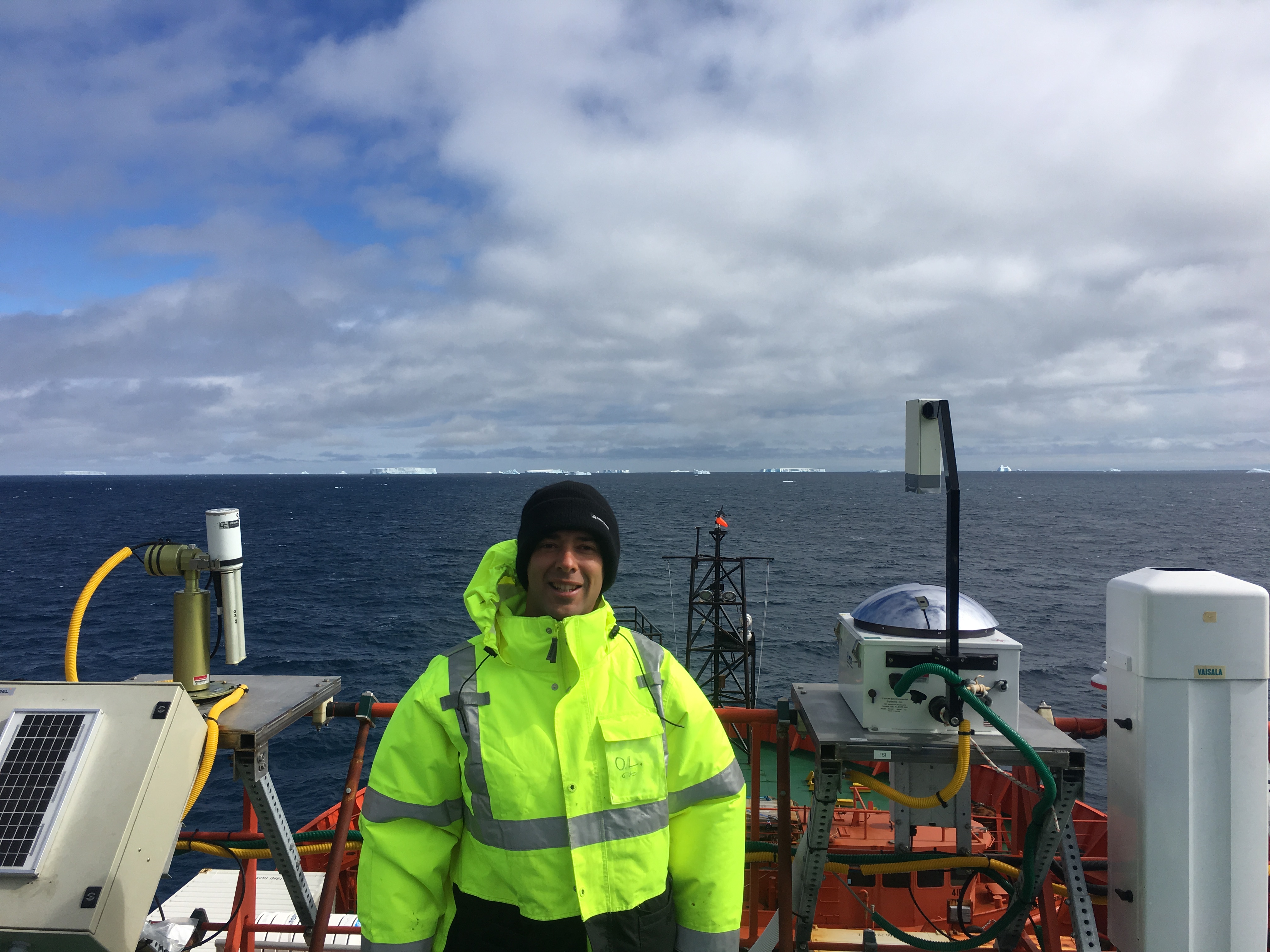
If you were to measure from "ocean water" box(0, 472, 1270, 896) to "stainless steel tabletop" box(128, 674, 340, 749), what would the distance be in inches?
628

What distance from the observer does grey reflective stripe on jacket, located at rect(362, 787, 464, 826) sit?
83.3 inches

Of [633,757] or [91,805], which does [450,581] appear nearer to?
[91,805]

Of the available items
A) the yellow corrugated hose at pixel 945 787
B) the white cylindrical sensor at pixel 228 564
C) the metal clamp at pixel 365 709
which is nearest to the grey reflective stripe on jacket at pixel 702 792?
the yellow corrugated hose at pixel 945 787

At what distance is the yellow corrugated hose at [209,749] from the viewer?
307 cm

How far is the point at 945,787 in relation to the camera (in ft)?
10.8

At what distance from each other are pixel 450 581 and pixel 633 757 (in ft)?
182

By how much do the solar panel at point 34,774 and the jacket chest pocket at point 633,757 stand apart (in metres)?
2.20

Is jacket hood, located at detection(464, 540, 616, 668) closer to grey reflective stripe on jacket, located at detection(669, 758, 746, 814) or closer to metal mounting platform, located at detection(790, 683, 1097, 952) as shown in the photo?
grey reflective stripe on jacket, located at detection(669, 758, 746, 814)

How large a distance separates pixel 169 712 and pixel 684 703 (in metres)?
2.16

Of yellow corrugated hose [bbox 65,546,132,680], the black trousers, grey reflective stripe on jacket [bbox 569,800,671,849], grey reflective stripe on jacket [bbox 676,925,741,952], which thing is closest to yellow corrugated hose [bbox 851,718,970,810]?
grey reflective stripe on jacket [bbox 676,925,741,952]

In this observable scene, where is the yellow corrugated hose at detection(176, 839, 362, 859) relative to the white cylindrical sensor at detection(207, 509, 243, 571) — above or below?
below

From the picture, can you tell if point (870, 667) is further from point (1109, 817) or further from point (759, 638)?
point (759, 638)

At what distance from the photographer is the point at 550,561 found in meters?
2.39

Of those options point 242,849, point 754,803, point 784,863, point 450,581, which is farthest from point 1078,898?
point 450,581
